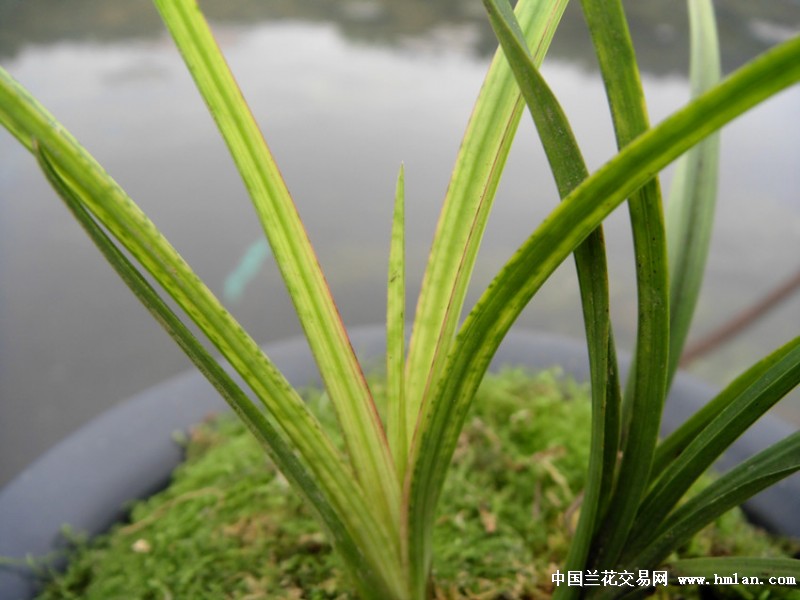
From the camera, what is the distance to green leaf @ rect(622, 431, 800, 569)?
279 millimetres

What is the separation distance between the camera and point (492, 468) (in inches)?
22.6

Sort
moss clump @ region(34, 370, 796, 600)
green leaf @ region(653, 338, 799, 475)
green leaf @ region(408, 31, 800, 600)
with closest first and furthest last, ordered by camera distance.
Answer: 1. green leaf @ region(408, 31, 800, 600)
2. green leaf @ region(653, 338, 799, 475)
3. moss clump @ region(34, 370, 796, 600)

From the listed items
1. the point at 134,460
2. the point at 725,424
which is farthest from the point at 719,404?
the point at 134,460

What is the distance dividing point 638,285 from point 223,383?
0.63 ft

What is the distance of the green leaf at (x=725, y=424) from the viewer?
0.27 m

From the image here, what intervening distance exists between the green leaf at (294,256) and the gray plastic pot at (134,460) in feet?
1.01

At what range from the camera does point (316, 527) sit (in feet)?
1.65

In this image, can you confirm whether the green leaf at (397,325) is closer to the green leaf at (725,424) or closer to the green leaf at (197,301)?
the green leaf at (197,301)

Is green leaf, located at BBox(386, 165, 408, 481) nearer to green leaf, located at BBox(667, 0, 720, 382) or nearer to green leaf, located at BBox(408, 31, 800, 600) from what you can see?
green leaf, located at BBox(408, 31, 800, 600)

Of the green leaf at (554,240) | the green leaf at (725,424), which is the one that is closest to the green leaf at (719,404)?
the green leaf at (725,424)

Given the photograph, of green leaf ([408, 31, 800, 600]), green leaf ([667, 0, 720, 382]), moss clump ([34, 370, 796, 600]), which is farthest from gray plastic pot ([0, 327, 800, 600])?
green leaf ([408, 31, 800, 600])

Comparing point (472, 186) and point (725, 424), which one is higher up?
point (472, 186)

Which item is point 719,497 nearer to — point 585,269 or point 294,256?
point 585,269

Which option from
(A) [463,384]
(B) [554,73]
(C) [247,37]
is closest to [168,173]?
(C) [247,37]
